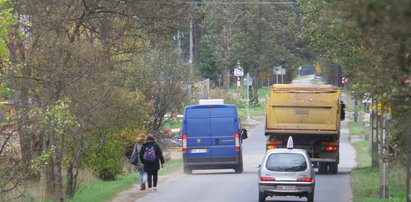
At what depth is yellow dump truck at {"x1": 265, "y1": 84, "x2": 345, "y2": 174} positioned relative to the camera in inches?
1065

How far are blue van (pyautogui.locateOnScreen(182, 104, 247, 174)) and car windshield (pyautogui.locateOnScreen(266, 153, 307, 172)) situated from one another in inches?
355

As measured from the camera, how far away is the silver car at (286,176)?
18.5m

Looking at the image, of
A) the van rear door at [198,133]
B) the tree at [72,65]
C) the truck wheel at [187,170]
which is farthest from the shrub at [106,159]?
the truck wheel at [187,170]

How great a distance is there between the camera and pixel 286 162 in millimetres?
18750

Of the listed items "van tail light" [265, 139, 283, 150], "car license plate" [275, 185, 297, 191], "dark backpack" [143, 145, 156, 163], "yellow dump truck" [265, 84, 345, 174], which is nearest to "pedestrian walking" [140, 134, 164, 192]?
"dark backpack" [143, 145, 156, 163]

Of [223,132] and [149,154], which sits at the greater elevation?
[223,132]

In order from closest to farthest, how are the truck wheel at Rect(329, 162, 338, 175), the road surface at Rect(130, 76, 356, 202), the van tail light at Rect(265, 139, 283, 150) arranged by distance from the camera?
the road surface at Rect(130, 76, 356, 202) → the van tail light at Rect(265, 139, 283, 150) → the truck wheel at Rect(329, 162, 338, 175)

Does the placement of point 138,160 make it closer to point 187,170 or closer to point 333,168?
point 187,170

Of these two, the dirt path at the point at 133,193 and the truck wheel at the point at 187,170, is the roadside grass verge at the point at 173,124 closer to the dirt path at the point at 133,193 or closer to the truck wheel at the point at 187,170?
the truck wheel at the point at 187,170

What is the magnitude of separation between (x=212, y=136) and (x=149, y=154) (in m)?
6.45

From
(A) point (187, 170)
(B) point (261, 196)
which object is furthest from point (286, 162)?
(A) point (187, 170)

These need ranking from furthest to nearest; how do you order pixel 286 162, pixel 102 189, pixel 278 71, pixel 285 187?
pixel 278 71, pixel 102 189, pixel 286 162, pixel 285 187

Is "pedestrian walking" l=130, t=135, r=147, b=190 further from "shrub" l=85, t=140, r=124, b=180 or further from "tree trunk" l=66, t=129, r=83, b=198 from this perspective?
"tree trunk" l=66, t=129, r=83, b=198

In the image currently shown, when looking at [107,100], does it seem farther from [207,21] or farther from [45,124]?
[207,21]
